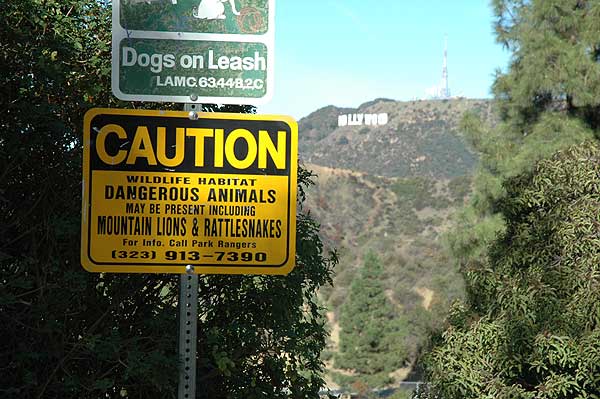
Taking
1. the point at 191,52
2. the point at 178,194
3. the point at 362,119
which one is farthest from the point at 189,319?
the point at 362,119

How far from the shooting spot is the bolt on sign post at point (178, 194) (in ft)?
7.45

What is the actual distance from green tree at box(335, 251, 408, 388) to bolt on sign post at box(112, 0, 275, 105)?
3641 cm

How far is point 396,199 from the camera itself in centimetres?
5219

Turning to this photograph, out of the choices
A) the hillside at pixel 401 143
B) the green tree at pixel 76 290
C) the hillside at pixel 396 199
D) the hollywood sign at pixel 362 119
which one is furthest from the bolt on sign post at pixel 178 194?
the hollywood sign at pixel 362 119

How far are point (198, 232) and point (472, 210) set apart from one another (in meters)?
15.2

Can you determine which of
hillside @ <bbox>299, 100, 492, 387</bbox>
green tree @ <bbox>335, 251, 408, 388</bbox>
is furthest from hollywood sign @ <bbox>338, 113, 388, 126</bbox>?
green tree @ <bbox>335, 251, 408, 388</bbox>

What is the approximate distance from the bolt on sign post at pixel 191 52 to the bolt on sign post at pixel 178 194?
0.06m

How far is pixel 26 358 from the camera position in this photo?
484cm

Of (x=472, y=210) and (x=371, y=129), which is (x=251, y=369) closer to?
(x=472, y=210)

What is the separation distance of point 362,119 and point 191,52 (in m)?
66.7

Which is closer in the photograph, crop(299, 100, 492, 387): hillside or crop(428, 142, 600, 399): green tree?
crop(428, 142, 600, 399): green tree

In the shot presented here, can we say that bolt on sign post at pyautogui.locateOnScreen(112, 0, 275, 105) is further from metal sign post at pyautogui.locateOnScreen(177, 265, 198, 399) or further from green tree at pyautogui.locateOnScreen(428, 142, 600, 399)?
green tree at pyautogui.locateOnScreen(428, 142, 600, 399)

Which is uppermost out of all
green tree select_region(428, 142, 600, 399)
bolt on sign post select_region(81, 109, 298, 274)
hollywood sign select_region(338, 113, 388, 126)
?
hollywood sign select_region(338, 113, 388, 126)

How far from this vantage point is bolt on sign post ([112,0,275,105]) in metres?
2.29
